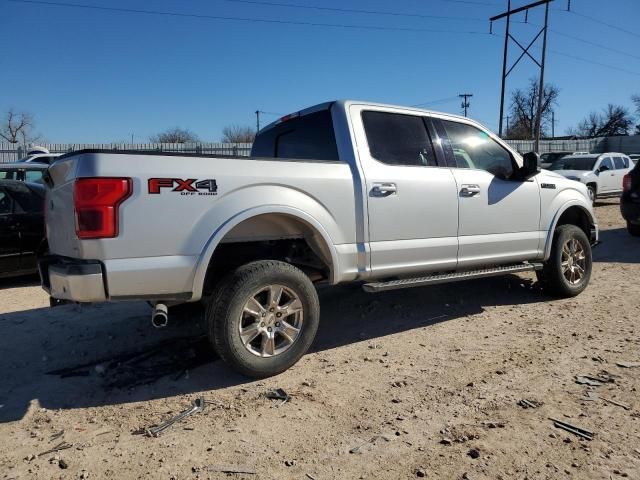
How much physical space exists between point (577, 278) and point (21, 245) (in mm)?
7021

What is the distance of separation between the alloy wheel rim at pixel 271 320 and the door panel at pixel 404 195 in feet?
2.68

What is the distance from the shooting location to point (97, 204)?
3.01 m

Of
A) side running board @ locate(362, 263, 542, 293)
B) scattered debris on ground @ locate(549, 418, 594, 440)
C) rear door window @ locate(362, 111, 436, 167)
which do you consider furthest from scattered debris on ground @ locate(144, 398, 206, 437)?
rear door window @ locate(362, 111, 436, 167)

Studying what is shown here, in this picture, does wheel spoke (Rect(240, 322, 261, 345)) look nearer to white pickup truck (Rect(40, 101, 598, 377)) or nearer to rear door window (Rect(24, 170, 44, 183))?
white pickup truck (Rect(40, 101, 598, 377))

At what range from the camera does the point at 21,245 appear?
21.4ft

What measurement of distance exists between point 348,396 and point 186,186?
1.79 meters

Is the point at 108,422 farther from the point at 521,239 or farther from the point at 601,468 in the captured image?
the point at 521,239

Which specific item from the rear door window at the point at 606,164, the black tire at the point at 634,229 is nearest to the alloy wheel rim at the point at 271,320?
the black tire at the point at 634,229

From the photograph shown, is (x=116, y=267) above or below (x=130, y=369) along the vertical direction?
above

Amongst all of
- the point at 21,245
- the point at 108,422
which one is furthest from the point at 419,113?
the point at 21,245

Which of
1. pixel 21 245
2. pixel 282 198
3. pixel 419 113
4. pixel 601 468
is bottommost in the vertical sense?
pixel 601 468

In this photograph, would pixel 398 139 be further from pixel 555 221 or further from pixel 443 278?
pixel 555 221

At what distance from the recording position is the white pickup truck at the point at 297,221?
122 inches

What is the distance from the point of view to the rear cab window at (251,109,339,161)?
4.36 metres
